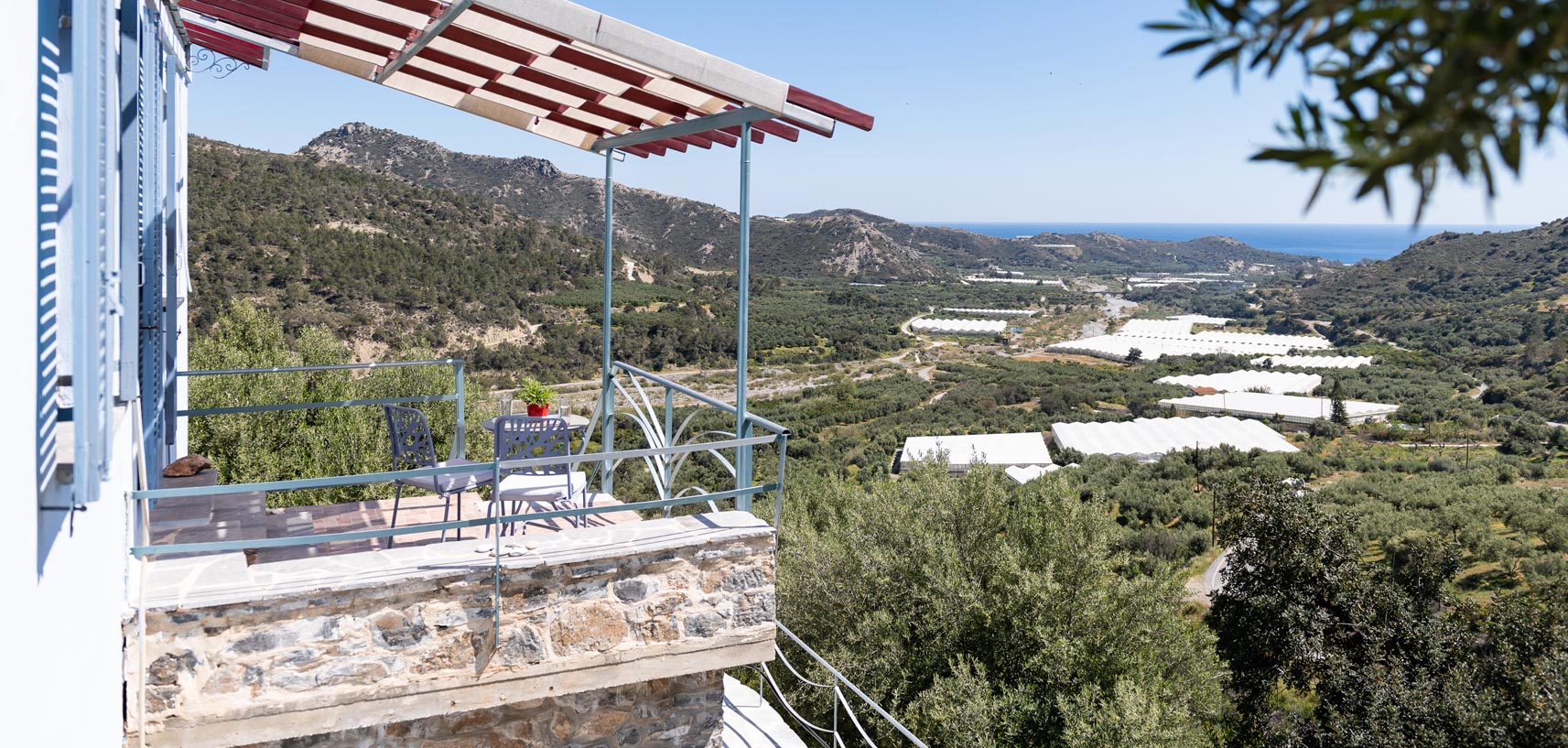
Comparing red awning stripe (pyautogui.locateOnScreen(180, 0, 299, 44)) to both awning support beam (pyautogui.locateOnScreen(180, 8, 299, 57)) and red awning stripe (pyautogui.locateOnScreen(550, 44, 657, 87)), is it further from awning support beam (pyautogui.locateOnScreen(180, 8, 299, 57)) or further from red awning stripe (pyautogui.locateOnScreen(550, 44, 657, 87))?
red awning stripe (pyautogui.locateOnScreen(550, 44, 657, 87))

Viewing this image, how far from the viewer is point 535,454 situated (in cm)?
467

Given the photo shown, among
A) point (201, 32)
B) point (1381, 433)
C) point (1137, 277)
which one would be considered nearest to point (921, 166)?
point (1381, 433)

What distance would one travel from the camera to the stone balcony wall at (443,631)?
2.96m

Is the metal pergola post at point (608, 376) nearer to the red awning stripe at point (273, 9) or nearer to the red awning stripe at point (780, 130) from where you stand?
the red awning stripe at point (780, 130)

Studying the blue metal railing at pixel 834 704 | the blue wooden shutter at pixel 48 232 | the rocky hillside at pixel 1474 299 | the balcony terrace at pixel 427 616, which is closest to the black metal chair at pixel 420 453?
the balcony terrace at pixel 427 616

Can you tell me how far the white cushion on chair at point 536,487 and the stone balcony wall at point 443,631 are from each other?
0.68 metres

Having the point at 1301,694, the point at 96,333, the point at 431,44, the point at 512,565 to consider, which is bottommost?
the point at 1301,694

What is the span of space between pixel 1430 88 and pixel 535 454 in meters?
4.37

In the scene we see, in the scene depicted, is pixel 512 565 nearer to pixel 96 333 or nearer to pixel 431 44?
pixel 96 333

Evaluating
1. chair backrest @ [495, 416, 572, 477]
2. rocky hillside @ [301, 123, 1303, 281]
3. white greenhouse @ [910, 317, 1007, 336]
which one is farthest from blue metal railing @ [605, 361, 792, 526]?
white greenhouse @ [910, 317, 1007, 336]

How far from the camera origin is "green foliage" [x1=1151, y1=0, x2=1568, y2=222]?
2.28 feet

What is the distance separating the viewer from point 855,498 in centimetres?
1306

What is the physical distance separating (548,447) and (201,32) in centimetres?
314

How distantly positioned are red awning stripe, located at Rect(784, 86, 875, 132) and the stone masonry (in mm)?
2459
